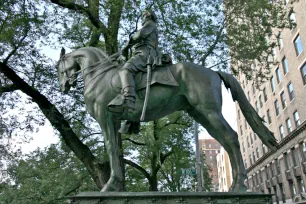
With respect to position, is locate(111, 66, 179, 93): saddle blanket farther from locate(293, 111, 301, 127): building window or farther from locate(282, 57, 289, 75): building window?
locate(282, 57, 289, 75): building window

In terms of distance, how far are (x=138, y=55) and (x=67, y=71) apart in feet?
5.59

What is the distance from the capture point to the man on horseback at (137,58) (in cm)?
604

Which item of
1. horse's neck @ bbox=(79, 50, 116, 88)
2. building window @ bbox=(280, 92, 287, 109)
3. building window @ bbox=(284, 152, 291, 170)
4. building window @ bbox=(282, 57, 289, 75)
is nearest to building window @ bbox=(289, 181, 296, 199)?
building window @ bbox=(284, 152, 291, 170)

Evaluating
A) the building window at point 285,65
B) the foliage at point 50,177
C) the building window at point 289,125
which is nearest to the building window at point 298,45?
the building window at point 285,65

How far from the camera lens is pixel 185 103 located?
6.65 metres

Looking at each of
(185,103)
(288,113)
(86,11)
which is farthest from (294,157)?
(185,103)

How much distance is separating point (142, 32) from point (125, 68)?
3.74 ft

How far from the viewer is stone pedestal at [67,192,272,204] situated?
5277 mm

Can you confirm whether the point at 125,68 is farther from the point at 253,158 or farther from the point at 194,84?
the point at 253,158

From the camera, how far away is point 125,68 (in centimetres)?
636

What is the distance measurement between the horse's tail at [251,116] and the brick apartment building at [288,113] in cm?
2394

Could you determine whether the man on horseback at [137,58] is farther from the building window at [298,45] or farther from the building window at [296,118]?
the building window at [296,118]

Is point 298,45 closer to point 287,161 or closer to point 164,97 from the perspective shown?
point 287,161

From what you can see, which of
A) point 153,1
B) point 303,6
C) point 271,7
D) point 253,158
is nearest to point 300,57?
point 303,6
